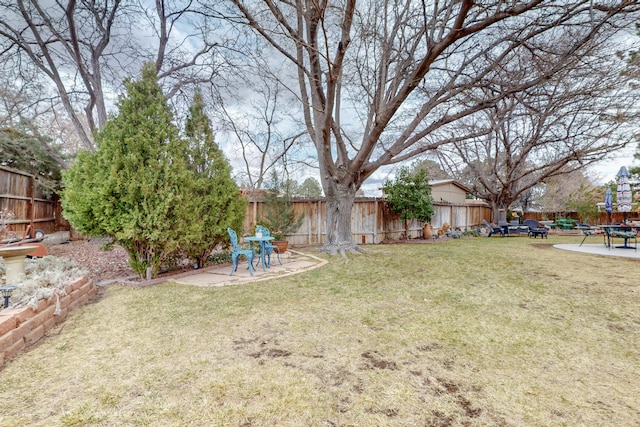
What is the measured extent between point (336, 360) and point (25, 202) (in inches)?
449

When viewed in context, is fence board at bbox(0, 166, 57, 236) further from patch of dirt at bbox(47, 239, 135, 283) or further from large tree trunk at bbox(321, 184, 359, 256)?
large tree trunk at bbox(321, 184, 359, 256)

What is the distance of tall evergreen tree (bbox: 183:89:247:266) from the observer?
5.59 metres

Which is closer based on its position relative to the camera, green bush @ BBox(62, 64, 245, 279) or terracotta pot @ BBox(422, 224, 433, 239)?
green bush @ BBox(62, 64, 245, 279)

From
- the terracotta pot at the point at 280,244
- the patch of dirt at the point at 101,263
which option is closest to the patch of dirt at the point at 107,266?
the patch of dirt at the point at 101,263

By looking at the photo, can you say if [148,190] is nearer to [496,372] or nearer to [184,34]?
[496,372]

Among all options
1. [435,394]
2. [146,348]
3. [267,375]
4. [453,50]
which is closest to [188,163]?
[146,348]

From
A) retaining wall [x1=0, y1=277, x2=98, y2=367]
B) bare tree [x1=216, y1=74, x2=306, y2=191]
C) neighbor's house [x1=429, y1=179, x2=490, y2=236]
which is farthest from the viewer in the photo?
neighbor's house [x1=429, y1=179, x2=490, y2=236]

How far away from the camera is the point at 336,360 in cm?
244

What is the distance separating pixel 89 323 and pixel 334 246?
614 centimetres

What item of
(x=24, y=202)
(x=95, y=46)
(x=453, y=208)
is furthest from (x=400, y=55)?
(x=24, y=202)

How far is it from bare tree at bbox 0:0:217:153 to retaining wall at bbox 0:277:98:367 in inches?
269

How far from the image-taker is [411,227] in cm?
1341

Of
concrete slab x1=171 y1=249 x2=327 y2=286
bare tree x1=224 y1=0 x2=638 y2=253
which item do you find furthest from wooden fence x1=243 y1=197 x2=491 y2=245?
concrete slab x1=171 y1=249 x2=327 y2=286

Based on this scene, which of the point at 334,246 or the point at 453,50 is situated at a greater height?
the point at 453,50
